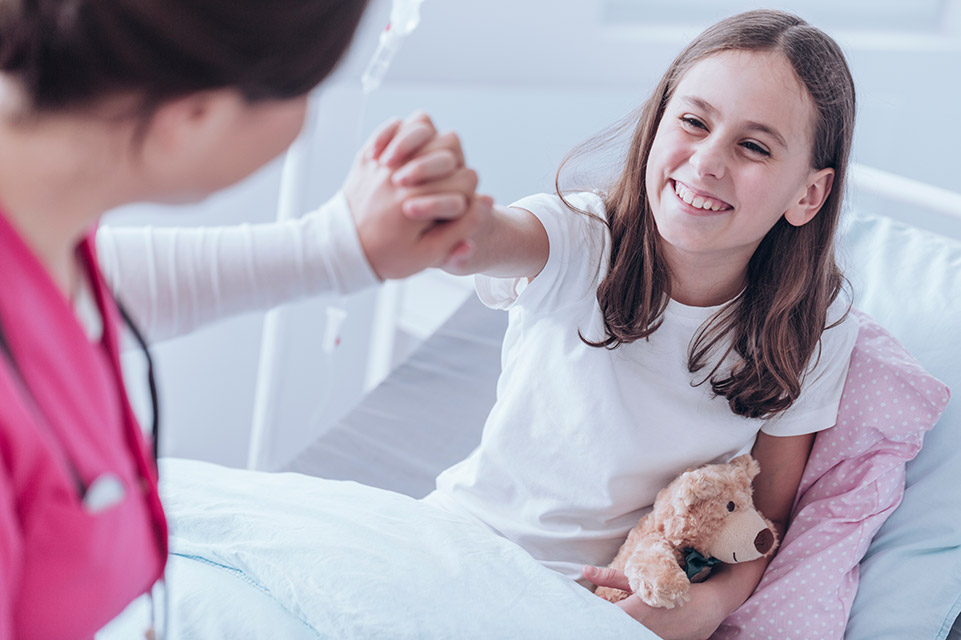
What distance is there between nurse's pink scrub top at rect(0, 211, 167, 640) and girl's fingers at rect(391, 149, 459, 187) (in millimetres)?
275

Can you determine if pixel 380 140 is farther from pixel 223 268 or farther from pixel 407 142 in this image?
pixel 223 268

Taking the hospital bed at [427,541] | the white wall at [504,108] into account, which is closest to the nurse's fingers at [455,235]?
the hospital bed at [427,541]

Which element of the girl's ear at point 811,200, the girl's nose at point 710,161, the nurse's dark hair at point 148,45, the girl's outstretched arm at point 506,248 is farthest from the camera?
the girl's ear at point 811,200

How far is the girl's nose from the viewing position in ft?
3.56

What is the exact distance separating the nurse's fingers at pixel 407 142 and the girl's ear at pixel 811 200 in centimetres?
58

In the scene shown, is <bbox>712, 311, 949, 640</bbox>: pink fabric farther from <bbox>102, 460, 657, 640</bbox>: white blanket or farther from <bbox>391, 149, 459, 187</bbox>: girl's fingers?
<bbox>391, 149, 459, 187</bbox>: girl's fingers

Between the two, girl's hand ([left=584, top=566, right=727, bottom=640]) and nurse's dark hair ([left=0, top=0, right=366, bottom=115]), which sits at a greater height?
nurse's dark hair ([left=0, top=0, right=366, bottom=115])

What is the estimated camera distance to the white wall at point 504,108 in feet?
6.41

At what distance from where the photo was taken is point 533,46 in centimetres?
202

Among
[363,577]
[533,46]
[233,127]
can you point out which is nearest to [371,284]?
[233,127]

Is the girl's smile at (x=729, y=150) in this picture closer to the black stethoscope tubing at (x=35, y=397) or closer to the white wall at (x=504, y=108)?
the black stethoscope tubing at (x=35, y=397)

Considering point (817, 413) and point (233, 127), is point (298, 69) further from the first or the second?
point (817, 413)

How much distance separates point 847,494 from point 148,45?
113 cm

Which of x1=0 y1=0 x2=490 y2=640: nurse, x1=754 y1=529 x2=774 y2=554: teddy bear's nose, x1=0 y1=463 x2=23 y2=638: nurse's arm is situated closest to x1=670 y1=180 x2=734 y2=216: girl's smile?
x1=754 y1=529 x2=774 y2=554: teddy bear's nose
